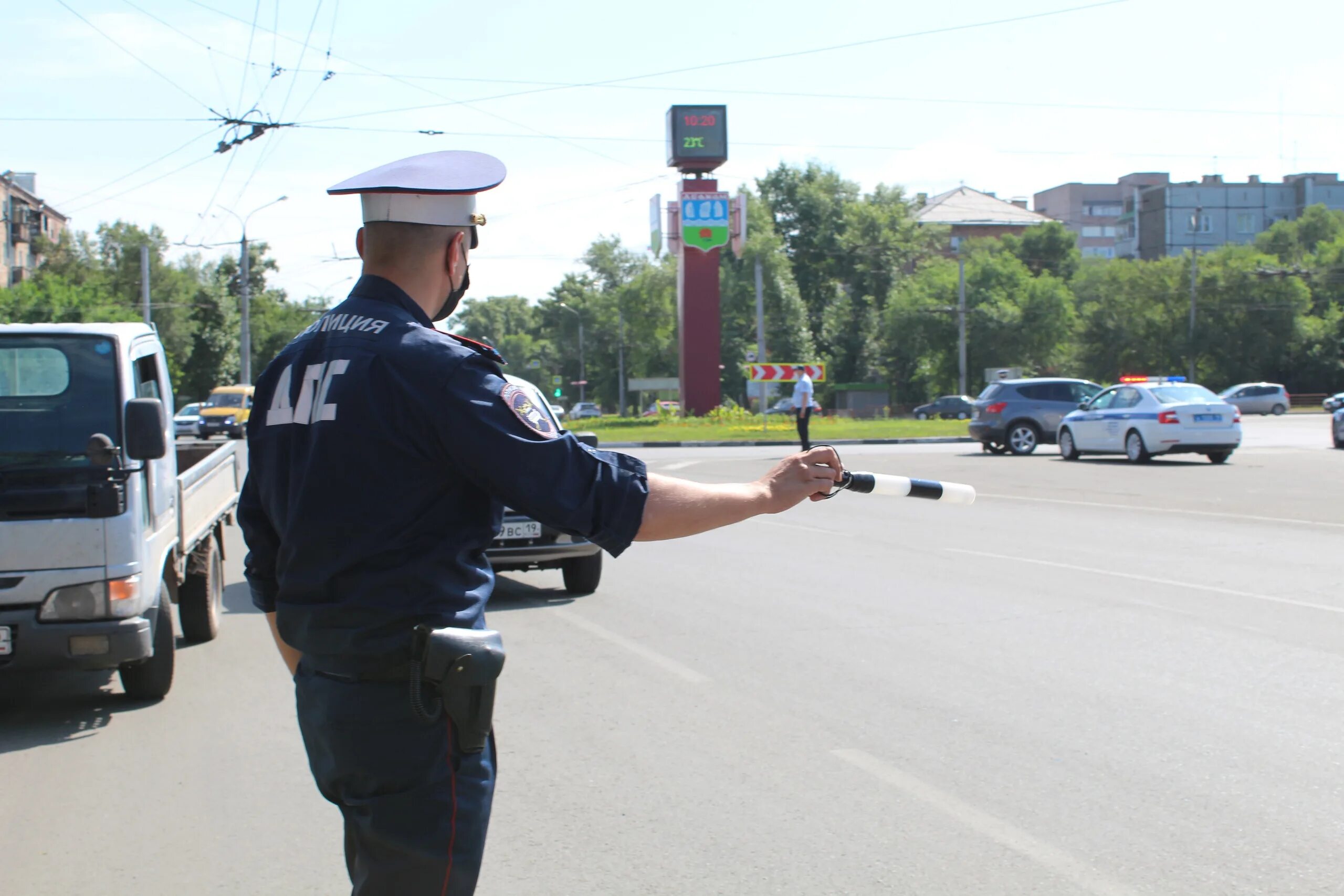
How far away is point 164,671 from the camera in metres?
6.66

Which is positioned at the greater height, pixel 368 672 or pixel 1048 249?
pixel 1048 249

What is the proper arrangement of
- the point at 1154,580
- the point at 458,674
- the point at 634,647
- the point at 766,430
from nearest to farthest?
the point at 458,674 < the point at 634,647 < the point at 1154,580 < the point at 766,430

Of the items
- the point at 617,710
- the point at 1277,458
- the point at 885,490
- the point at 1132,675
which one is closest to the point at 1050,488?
the point at 1277,458

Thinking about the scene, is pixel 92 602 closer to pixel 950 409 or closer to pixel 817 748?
pixel 817 748

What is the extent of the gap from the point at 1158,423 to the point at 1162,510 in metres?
7.45

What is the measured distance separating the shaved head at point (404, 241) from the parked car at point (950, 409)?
213 feet

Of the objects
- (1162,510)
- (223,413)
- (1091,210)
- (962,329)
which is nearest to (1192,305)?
(962,329)

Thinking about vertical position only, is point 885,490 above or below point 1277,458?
above

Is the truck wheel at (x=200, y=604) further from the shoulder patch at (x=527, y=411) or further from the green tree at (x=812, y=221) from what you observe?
the green tree at (x=812, y=221)

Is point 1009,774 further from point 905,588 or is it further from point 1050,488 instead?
point 1050,488

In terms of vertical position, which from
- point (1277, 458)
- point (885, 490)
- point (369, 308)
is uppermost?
point (369, 308)

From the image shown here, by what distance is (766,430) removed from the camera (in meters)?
40.9

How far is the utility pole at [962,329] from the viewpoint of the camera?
72.6 metres

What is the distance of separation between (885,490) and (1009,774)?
274 centimetres
